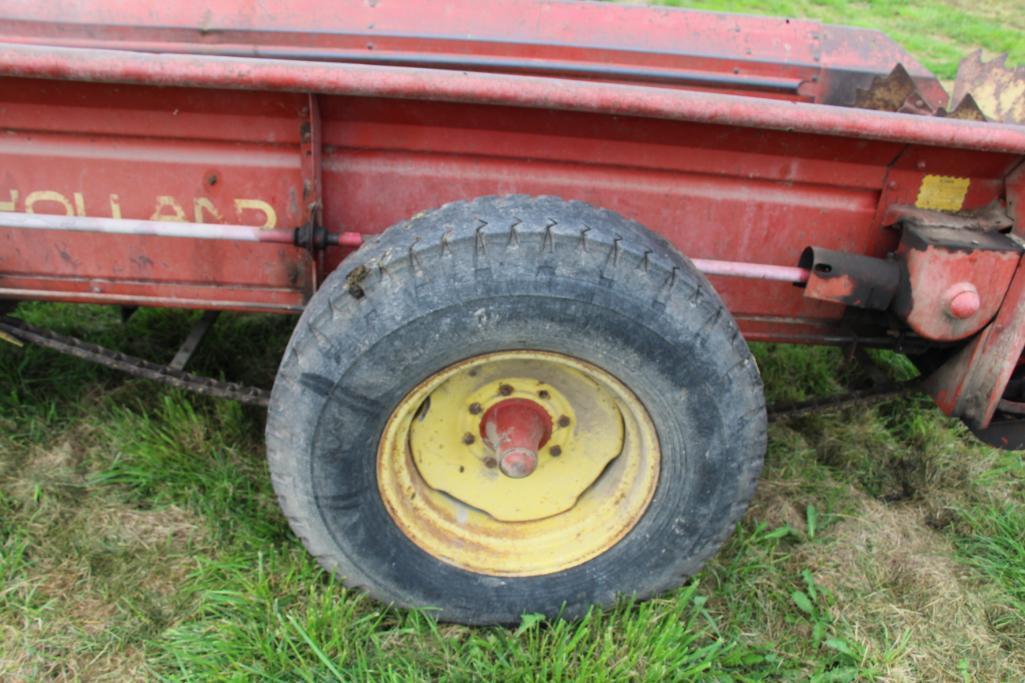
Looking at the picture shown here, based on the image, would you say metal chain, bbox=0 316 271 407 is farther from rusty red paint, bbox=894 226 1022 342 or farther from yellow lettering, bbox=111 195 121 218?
rusty red paint, bbox=894 226 1022 342

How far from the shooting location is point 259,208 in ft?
6.89

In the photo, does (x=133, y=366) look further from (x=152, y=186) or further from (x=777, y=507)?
(x=777, y=507)

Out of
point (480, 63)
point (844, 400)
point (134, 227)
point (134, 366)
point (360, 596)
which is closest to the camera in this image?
point (134, 227)

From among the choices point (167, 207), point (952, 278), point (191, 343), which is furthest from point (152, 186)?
point (952, 278)

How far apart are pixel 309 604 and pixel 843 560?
5.08ft

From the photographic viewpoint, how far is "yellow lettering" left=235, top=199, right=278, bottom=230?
209 centimetres

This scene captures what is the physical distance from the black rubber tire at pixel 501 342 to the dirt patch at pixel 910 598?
2.02 feet

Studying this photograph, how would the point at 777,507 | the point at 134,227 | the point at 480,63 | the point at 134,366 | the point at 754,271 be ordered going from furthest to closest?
the point at 480,63, the point at 777,507, the point at 134,366, the point at 754,271, the point at 134,227

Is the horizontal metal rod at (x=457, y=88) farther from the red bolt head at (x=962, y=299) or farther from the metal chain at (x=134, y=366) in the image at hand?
the metal chain at (x=134, y=366)

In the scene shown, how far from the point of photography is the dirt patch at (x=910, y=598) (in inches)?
88.0

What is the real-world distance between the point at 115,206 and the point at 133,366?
Answer: 1.59ft

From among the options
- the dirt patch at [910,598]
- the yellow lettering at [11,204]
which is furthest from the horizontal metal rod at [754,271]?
the yellow lettering at [11,204]

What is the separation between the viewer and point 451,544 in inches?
85.2

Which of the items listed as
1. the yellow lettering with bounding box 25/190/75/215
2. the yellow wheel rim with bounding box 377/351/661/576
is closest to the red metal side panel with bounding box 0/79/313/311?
the yellow lettering with bounding box 25/190/75/215
